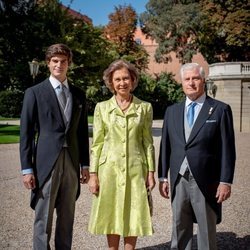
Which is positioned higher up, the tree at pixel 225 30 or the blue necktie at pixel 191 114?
the tree at pixel 225 30

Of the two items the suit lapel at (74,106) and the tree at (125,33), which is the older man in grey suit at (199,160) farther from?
the tree at (125,33)

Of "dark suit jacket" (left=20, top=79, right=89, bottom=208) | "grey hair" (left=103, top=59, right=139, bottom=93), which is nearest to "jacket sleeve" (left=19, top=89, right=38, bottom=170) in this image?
"dark suit jacket" (left=20, top=79, right=89, bottom=208)

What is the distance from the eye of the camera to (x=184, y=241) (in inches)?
134

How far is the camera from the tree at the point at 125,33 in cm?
3919

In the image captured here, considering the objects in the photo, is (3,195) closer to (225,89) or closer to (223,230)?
(223,230)

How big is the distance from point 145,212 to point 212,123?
101 centimetres

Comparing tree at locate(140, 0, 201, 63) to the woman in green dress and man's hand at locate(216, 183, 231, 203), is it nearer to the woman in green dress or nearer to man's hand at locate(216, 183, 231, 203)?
the woman in green dress

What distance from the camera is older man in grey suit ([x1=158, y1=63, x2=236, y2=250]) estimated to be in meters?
3.26

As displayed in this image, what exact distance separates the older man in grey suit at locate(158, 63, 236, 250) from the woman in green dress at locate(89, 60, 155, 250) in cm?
27

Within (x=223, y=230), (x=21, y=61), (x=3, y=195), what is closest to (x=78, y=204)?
(x=3, y=195)

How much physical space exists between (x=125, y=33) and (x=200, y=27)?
33.3 ft

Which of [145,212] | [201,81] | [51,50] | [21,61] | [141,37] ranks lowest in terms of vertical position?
[145,212]

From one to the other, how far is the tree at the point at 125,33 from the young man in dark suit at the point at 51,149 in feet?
116

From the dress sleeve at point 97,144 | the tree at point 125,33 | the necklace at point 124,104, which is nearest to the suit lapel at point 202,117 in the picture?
the necklace at point 124,104
